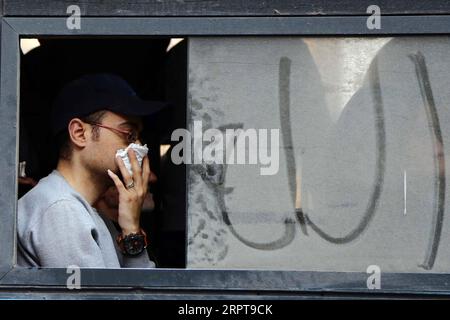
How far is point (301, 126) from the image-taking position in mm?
2945

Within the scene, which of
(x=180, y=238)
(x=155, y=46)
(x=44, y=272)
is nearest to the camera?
(x=44, y=272)

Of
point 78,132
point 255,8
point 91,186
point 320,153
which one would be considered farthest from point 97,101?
point 320,153

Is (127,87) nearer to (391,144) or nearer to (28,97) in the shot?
(28,97)

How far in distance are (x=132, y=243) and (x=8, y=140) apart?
539 millimetres

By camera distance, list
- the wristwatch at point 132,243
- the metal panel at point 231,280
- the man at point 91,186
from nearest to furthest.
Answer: the metal panel at point 231,280
the man at point 91,186
the wristwatch at point 132,243

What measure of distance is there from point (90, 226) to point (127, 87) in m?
0.53

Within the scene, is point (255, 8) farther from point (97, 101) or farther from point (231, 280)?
point (231, 280)

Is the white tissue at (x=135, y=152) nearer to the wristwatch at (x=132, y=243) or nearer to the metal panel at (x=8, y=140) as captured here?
the wristwatch at (x=132, y=243)

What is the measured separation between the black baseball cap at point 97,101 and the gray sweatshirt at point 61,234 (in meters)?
0.27

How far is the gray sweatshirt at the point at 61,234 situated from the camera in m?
2.98

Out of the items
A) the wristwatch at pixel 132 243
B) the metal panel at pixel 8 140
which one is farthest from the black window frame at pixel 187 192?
the wristwatch at pixel 132 243

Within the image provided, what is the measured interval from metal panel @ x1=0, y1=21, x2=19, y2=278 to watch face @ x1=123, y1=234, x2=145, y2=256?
1.39 ft
